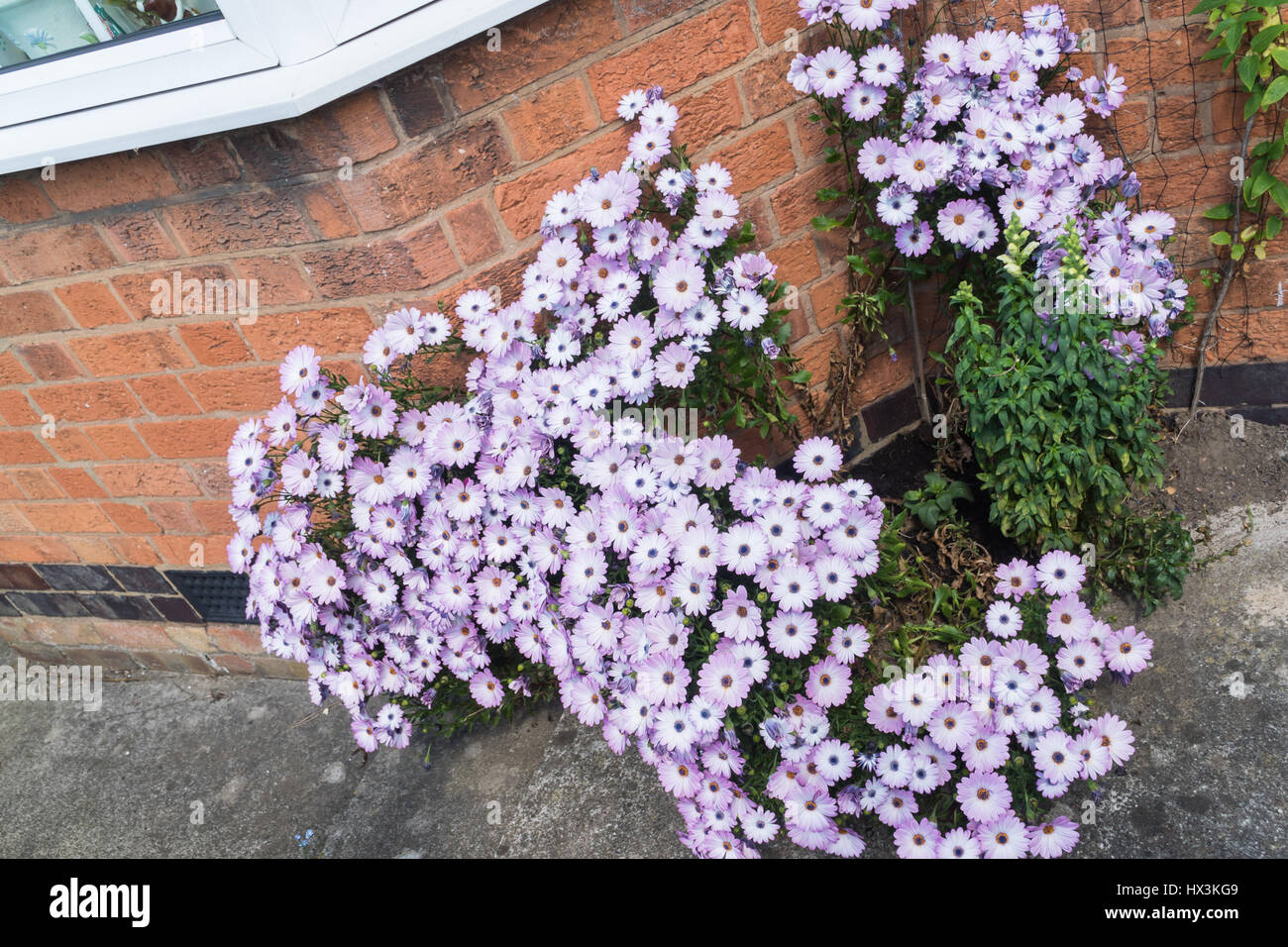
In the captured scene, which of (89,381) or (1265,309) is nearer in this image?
(1265,309)

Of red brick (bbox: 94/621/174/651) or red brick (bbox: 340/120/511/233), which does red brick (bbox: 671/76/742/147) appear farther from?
red brick (bbox: 94/621/174/651)

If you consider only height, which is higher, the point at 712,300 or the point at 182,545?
the point at 712,300

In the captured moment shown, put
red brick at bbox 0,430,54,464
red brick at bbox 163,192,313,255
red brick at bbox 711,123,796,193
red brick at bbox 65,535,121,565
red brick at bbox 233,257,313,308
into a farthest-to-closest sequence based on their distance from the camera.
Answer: red brick at bbox 65,535,121,565, red brick at bbox 0,430,54,464, red brick at bbox 711,123,796,193, red brick at bbox 233,257,313,308, red brick at bbox 163,192,313,255

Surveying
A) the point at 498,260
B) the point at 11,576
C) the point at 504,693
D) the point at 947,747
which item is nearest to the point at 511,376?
the point at 498,260

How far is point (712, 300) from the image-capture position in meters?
2.17

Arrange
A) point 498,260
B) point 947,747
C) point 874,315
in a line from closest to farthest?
point 947,747 → point 498,260 → point 874,315

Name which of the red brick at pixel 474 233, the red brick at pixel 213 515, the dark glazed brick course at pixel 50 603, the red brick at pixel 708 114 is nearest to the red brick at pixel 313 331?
the red brick at pixel 474 233

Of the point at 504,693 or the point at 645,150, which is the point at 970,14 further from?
the point at 504,693

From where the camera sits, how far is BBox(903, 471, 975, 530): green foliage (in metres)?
2.44

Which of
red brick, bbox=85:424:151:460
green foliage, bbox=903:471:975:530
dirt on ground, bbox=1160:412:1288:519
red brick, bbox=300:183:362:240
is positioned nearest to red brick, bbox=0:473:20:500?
red brick, bbox=85:424:151:460

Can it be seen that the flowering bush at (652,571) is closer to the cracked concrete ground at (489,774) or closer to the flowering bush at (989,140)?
the cracked concrete ground at (489,774)

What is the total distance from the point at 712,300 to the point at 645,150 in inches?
15.7

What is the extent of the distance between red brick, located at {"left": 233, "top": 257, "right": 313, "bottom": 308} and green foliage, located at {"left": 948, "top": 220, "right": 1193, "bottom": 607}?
65.6 inches

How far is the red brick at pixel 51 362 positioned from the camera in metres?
2.59
